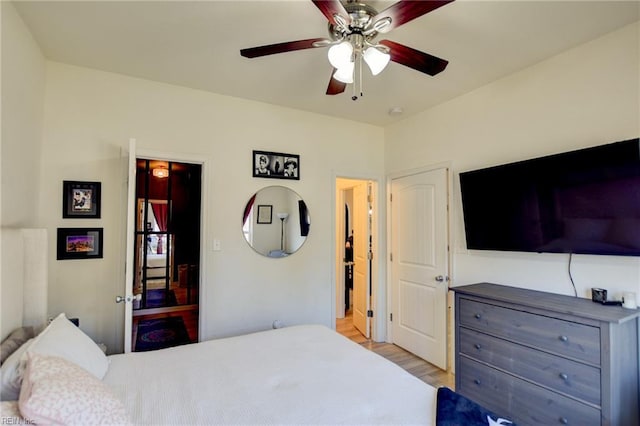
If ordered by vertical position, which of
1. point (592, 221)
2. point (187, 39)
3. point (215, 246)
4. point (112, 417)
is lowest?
point (112, 417)

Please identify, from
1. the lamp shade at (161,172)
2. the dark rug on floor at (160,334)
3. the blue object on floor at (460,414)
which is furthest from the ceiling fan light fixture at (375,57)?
the lamp shade at (161,172)

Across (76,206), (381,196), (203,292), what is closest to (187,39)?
(76,206)

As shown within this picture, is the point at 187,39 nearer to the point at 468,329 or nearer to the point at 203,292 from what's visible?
the point at 203,292

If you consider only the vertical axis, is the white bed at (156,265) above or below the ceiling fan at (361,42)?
below

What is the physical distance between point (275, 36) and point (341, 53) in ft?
2.51

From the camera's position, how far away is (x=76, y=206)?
8.13ft

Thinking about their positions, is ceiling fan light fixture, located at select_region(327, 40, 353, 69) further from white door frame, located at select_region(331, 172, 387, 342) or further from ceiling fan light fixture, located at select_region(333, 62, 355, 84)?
white door frame, located at select_region(331, 172, 387, 342)

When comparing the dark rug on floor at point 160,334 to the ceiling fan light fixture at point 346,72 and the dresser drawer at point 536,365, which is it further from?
the ceiling fan light fixture at point 346,72

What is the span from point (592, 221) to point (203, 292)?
3039mm

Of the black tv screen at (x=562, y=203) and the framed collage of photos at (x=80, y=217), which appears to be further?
the framed collage of photos at (x=80, y=217)

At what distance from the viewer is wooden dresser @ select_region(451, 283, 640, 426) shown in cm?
170

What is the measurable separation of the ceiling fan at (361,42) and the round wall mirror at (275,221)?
1.69 m

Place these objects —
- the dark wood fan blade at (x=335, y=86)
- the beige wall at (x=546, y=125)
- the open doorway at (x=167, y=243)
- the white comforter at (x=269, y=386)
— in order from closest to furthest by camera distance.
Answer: the white comforter at (x=269, y=386)
the beige wall at (x=546, y=125)
the dark wood fan blade at (x=335, y=86)
the open doorway at (x=167, y=243)

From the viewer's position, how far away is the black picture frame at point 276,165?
127 inches
